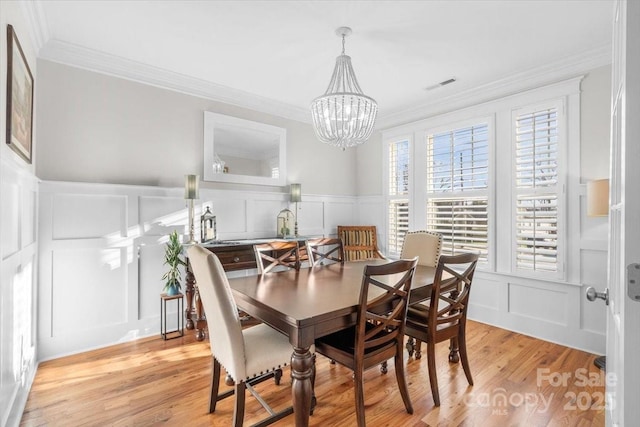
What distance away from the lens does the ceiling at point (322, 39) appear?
7.41ft

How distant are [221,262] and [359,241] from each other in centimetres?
207

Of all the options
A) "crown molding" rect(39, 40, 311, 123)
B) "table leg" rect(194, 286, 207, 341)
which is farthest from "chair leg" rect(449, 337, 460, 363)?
"crown molding" rect(39, 40, 311, 123)

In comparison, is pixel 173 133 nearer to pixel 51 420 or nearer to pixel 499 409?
pixel 51 420

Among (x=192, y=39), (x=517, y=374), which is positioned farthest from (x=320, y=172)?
(x=517, y=374)

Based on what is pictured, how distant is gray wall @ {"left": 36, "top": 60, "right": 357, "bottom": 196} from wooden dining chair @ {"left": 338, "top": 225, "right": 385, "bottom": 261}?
5.26ft

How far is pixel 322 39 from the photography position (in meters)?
2.62

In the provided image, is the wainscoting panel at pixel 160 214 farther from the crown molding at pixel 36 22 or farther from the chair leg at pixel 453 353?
the chair leg at pixel 453 353

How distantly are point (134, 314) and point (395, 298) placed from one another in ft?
8.50

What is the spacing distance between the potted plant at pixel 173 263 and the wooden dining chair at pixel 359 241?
2198 mm

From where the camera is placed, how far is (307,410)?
1.56 metres

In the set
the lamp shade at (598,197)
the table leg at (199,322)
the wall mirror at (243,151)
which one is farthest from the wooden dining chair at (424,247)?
the table leg at (199,322)

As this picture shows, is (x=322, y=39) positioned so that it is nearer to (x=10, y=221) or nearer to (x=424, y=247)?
(x=424, y=247)

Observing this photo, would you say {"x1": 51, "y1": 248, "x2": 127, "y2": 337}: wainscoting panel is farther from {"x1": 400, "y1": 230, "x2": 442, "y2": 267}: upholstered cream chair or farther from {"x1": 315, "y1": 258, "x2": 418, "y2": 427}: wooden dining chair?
{"x1": 400, "y1": 230, "x2": 442, "y2": 267}: upholstered cream chair

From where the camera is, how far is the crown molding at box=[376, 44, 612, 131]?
2.85 metres
